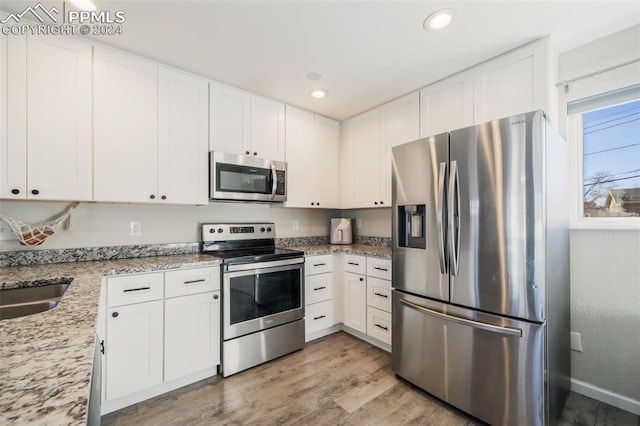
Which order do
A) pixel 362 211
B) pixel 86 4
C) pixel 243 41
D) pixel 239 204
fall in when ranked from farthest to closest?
pixel 362 211 → pixel 239 204 → pixel 243 41 → pixel 86 4

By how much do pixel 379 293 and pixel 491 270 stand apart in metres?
1.12

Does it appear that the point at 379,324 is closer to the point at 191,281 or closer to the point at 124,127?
the point at 191,281

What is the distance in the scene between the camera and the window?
188 centimetres

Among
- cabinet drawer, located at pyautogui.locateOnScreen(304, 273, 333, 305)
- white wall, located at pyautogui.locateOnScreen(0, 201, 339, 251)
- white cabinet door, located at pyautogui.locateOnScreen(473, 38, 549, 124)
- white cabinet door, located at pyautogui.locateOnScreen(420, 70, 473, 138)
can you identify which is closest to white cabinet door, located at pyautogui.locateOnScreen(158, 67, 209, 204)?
white wall, located at pyautogui.locateOnScreen(0, 201, 339, 251)

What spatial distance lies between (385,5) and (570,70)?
1.54 metres

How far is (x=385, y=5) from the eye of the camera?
63.5 inches

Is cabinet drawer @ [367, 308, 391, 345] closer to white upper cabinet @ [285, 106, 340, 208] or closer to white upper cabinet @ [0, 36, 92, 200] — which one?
white upper cabinet @ [285, 106, 340, 208]

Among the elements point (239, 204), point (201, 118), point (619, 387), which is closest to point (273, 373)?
point (239, 204)

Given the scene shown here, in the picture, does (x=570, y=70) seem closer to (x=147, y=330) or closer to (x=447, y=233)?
(x=447, y=233)

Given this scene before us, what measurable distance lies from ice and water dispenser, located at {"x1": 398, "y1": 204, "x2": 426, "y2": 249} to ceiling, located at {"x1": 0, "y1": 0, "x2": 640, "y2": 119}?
3.78 feet

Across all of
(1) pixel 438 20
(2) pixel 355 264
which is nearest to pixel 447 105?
(1) pixel 438 20

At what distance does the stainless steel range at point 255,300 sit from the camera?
7.21ft

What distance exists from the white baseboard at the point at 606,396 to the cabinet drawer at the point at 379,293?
1.37 meters

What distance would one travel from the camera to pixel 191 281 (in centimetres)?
205
